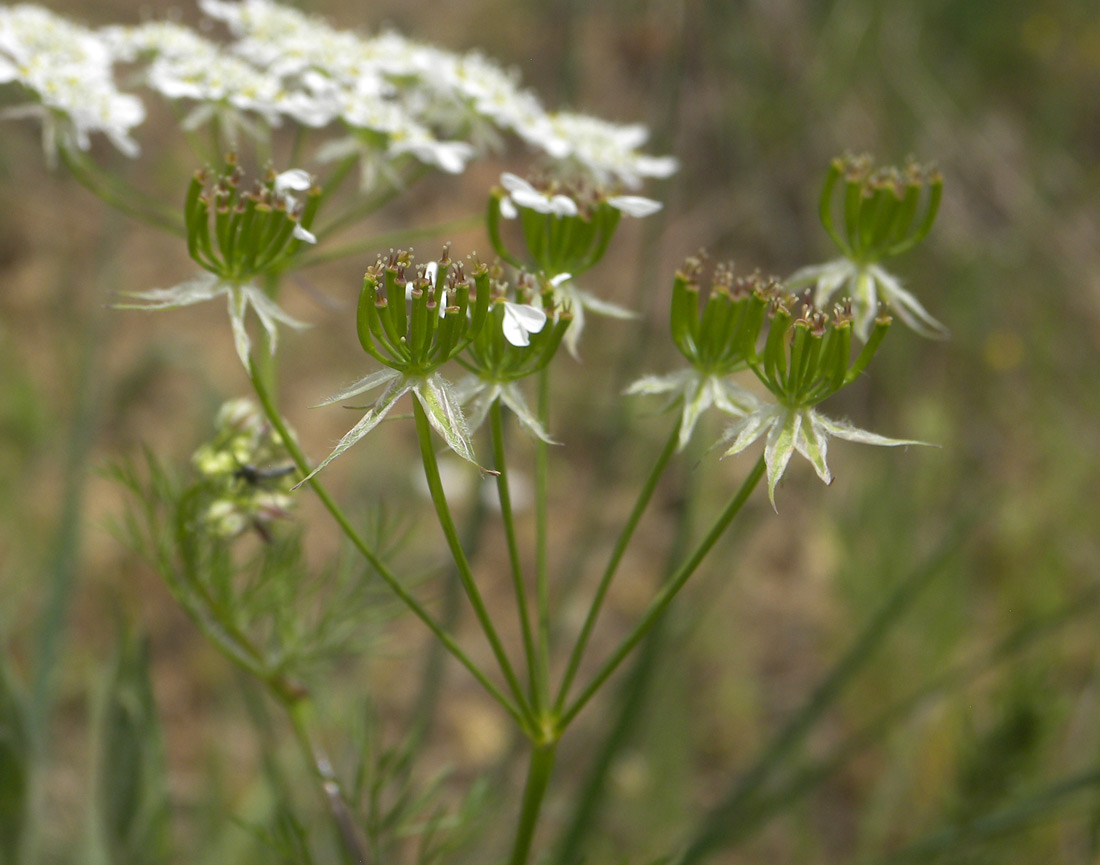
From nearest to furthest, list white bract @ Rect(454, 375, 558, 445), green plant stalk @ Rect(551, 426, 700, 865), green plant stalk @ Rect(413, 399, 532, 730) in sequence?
green plant stalk @ Rect(413, 399, 532, 730), white bract @ Rect(454, 375, 558, 445), green plant stalk @ Rect(551, 426, 700, 865)

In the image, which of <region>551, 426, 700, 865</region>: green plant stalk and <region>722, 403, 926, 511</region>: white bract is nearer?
<region>722, 403, 926, 511</region>: white bract

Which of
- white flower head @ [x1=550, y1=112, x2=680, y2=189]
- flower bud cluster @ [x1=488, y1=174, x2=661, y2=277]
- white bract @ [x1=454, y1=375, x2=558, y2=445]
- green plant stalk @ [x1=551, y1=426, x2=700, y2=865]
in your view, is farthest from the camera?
white flower head @ [x1=550, y1=112, x2=680, y2=189]

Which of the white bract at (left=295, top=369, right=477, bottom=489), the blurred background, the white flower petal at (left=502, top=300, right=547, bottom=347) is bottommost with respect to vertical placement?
the blurred background

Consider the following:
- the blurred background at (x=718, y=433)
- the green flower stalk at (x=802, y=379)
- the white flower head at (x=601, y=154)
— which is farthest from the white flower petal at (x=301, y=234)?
the blurred background at (x=718, y=433)

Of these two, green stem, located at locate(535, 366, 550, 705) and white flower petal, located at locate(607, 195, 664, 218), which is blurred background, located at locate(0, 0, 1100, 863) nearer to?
green stem, located at locate(535, 366, 550, 705)

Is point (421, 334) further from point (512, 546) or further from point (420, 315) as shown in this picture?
point (512, 546)

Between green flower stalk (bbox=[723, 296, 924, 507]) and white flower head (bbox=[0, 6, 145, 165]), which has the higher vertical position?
green flower stalk (bbox=[723, 296, 924, 507])

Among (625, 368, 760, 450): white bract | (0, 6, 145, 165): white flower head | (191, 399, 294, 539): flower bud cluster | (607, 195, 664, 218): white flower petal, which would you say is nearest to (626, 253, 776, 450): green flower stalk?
(625, 368, 760, 450): white bract

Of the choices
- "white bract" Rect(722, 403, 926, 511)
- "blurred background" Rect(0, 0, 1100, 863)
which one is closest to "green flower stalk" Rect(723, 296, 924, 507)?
"white bract" Rect(722, 403, 926, 511)
